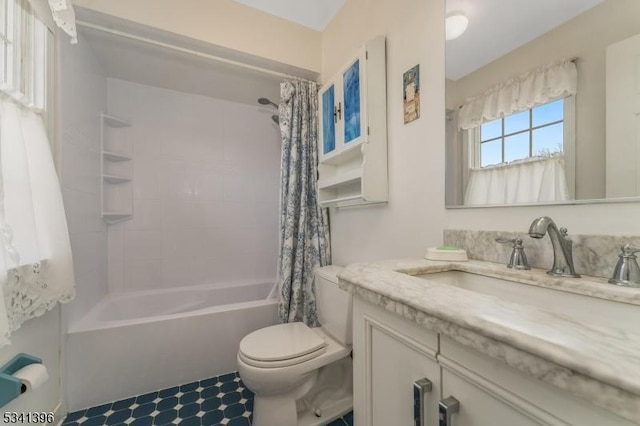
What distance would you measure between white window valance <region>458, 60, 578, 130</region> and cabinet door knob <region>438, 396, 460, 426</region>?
88 cm

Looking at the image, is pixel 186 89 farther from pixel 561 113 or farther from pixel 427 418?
pixel 427 418

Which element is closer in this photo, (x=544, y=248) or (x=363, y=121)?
(x=544, y=248)

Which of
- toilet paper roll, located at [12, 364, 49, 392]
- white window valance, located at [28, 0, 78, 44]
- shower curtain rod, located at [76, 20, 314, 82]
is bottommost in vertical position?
toilet paper roll, located at [12, 364, 49, 392]

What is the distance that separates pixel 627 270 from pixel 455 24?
992 mm

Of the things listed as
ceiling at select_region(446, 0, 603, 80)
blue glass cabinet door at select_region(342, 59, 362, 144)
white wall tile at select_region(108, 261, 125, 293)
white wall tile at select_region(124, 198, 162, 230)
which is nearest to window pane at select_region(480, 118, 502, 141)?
ceiling at select_region(446, 0, 603, 80)

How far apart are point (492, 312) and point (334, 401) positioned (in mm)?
1306

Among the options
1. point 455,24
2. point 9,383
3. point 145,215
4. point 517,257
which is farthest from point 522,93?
point 145,215

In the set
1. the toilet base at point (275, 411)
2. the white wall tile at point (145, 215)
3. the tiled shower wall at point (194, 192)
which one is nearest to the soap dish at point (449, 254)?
the toilet base at point (275, 411)

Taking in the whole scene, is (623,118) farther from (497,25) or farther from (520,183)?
(497,25)

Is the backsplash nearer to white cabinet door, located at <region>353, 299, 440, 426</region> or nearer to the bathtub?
white cabinet door, located at <region>353, 299, 440, 426</region>

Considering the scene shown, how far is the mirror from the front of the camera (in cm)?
65

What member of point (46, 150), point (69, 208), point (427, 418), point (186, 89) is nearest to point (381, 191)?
point (427, 418)

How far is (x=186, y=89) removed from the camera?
225cm

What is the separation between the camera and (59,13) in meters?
1.03
